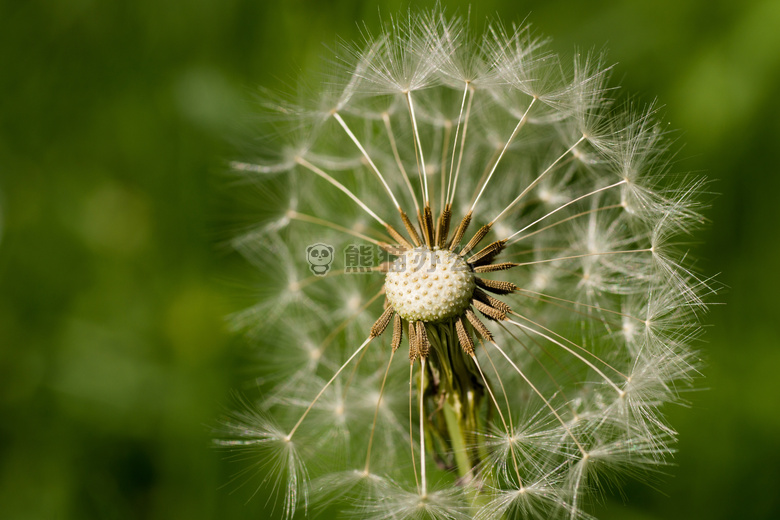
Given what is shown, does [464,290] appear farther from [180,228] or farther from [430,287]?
[180,228]

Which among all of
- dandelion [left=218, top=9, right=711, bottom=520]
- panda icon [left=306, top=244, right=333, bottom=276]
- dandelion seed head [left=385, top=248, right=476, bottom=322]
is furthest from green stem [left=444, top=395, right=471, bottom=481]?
panda icon [left=306, top=244, right=333, bottom=276]

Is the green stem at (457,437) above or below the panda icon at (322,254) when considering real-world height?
below

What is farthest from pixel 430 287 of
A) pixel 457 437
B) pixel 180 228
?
pixel 180 228

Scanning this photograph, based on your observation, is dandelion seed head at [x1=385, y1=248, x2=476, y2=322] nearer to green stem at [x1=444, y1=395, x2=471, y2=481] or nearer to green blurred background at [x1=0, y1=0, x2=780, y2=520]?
green stem at [x1=444, y1=395, x2=471, y2=481]

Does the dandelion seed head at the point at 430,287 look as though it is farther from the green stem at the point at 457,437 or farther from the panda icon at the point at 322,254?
the panda icon at the point at 322,254

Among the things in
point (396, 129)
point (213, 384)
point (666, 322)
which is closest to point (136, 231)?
point (213, 384)

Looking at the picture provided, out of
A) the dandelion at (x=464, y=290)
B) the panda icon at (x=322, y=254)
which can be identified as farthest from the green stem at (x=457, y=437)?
the panda icon at (x=322, y=254)

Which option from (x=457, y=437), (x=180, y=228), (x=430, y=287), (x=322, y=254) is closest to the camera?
(x=430, y=287)
